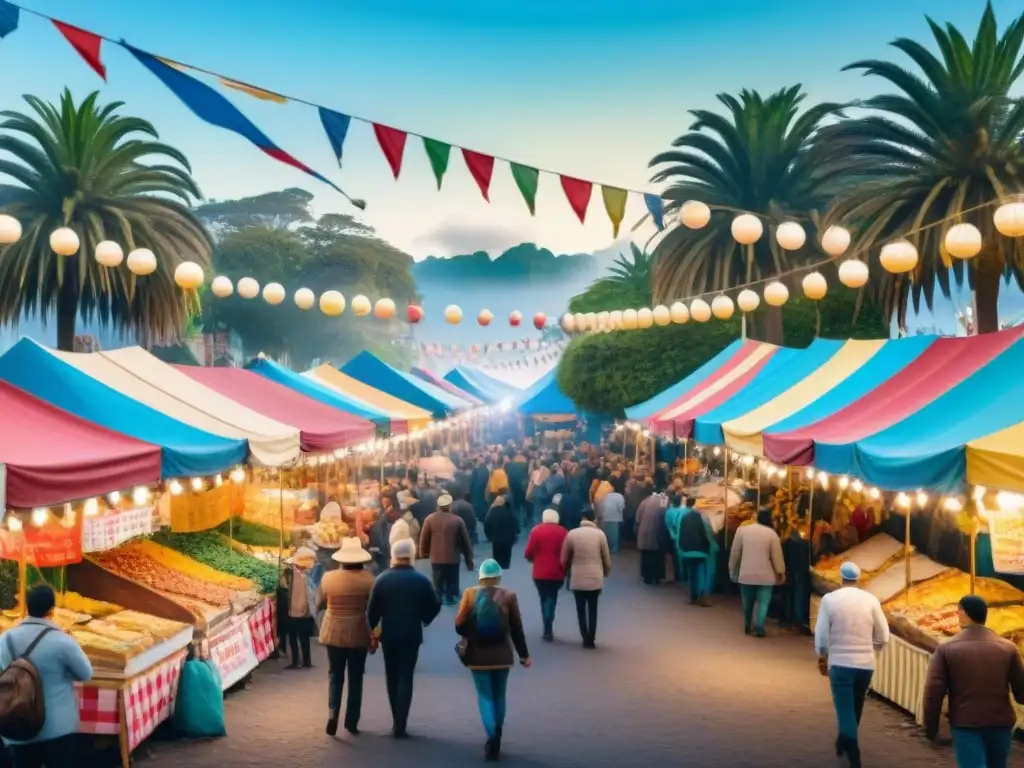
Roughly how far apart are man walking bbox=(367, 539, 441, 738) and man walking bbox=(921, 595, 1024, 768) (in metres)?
4.15

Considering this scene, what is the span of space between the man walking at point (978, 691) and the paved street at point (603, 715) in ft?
6.76

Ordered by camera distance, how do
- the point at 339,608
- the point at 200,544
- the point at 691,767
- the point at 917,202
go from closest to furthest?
the point at 691,767, the point at 339,608, the point at 200,544, the point at 917,202

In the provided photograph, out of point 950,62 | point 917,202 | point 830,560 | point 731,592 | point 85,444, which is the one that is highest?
point 950,62

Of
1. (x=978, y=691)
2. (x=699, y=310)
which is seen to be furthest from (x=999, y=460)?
(x=699, y=310)

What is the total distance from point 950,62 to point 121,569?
850 inches

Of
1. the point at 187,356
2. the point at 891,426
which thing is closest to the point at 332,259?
the point at 187,356

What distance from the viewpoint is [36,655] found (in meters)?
6.63

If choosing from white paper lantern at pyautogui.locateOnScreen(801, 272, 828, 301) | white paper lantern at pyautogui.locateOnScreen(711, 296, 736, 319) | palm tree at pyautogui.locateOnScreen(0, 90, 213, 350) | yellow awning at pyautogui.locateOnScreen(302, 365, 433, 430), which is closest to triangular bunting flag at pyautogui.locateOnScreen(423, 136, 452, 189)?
white paper lantern at pyautogui.locateOnScreen(801, 272, 828, 301)

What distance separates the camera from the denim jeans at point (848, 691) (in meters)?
8.45

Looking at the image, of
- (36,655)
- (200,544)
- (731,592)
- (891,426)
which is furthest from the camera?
(731,592)

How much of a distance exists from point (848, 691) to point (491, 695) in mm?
2825

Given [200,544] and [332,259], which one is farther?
[332,259]

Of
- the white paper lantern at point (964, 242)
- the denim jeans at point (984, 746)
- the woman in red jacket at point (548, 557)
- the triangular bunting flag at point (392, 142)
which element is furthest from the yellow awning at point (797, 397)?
the denim jeans at point (984, 746)

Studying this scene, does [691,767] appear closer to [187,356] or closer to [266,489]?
[266,489]
